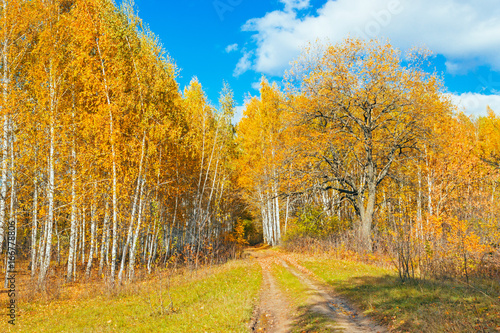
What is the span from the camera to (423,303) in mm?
7672

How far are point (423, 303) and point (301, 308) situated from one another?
127 inches

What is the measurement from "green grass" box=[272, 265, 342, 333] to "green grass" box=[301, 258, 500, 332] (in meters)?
1.31

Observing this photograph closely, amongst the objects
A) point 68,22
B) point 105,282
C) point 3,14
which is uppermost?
point 68,22

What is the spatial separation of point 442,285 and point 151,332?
833cm

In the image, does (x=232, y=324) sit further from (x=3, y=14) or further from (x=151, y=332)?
(x=3, y=14)

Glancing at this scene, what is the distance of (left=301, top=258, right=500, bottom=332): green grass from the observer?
5.86m

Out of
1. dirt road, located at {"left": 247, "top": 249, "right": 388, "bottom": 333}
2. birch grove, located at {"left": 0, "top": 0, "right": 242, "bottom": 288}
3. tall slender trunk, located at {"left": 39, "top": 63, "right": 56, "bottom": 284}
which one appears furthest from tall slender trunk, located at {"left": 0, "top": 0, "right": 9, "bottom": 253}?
dirt road, located at {"left": 247, "top": 249, "right": 388, "bottom": 333}

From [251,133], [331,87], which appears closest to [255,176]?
[251,133]

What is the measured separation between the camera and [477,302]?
7.11m

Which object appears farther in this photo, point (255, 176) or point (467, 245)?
point (255, 176)

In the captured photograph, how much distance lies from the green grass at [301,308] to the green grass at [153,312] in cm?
124

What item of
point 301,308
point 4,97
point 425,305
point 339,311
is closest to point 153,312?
point 301,308

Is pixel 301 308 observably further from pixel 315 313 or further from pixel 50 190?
pixel 50 190

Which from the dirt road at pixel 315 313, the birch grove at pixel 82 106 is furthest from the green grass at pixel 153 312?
the birch grove at pixel 82 106
